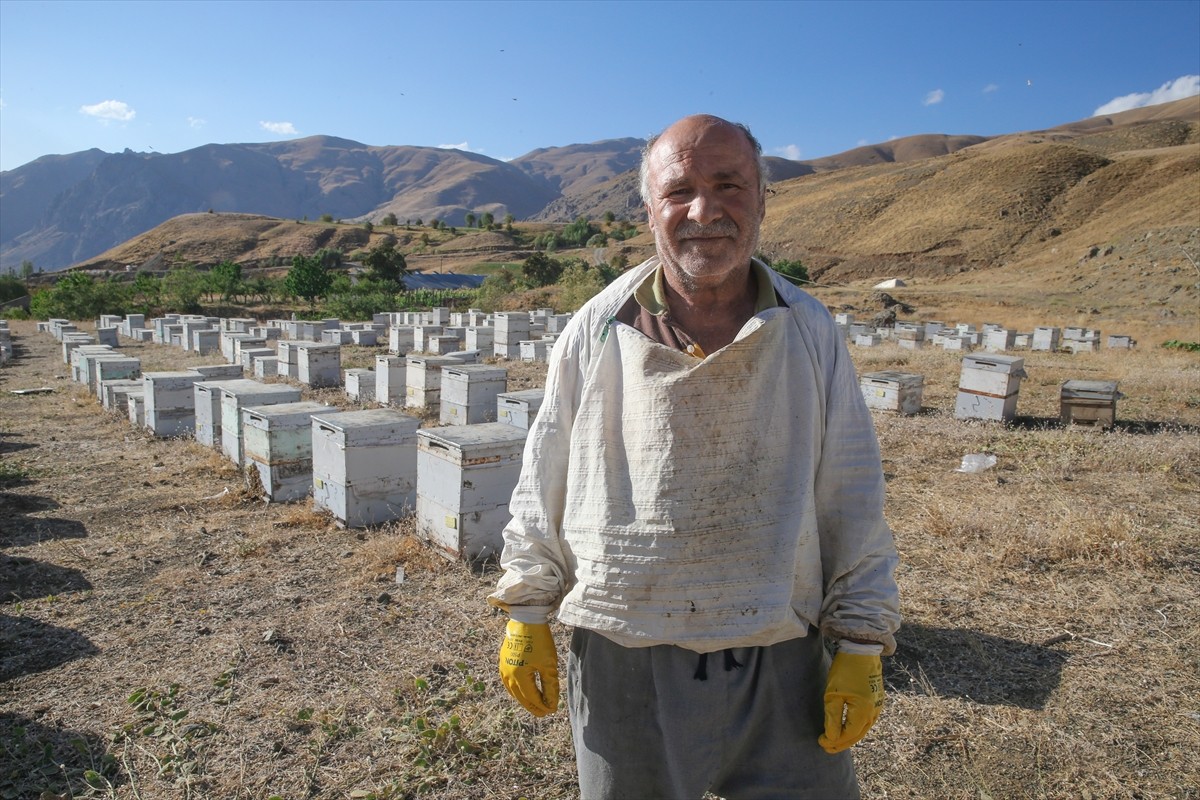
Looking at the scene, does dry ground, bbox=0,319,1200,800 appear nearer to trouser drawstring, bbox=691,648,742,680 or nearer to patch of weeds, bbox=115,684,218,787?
patch of weeds, bbox=115,684,218,787

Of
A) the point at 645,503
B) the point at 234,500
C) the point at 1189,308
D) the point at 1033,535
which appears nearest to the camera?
the point at 645,503

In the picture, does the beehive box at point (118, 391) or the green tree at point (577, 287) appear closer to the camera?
the beehive box at point (118, 391)

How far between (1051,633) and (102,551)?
690cm

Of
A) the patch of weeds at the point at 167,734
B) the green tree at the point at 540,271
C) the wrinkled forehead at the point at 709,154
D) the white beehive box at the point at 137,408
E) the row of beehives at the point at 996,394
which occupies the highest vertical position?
the green tree at the point at 540,271

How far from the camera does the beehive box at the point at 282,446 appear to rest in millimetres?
6746

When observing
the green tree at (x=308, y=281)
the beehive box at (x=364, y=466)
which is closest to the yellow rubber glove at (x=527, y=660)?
the beehive box at (x=364, y=466)

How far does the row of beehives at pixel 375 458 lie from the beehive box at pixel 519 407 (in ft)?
0.04

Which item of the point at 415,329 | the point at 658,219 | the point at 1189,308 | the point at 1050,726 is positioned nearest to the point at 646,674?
the point at 658,219

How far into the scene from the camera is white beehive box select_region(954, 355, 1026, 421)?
10.1 metres

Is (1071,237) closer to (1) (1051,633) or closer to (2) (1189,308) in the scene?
(2) (1189,308)

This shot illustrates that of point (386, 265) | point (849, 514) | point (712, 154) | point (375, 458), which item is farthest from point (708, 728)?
point (386, 265)

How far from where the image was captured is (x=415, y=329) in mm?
18297

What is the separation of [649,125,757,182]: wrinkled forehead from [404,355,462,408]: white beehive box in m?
9.67

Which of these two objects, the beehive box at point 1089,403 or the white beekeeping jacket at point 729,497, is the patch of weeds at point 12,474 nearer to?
the white beekeeping jacket at point 729,497
